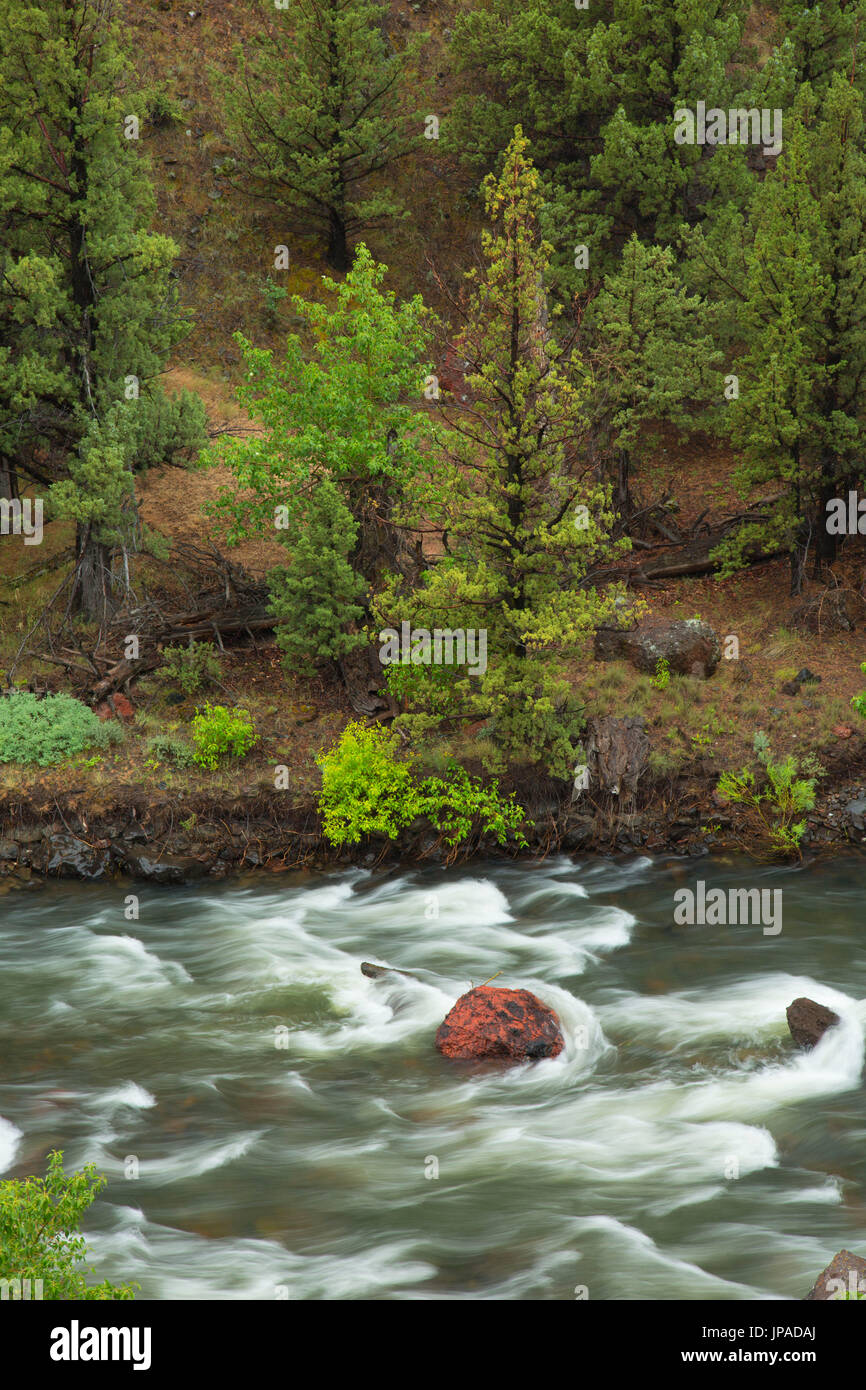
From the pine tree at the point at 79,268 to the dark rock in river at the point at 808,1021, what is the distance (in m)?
14.4

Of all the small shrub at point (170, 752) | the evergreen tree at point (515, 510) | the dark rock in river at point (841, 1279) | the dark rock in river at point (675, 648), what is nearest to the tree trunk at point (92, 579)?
the small shrub at point (170, 752)

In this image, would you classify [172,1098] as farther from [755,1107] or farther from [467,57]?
[467,57]

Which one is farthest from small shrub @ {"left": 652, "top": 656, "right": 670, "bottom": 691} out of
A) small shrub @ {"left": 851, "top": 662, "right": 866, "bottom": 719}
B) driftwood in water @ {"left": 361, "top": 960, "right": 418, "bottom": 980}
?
driftwood in water @ {"left": 361, "top": 960, "right": 418, "bottom": 980}

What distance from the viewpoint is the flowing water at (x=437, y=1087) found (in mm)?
10742

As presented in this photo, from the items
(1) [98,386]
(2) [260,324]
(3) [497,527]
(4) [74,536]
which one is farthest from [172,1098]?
(2) [260,324]

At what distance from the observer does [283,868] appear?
19625mm

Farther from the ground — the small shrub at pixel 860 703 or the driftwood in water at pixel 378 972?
the small shrub at pixel 860 703

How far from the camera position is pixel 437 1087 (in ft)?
44.0

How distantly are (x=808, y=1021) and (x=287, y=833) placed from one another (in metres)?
8.93

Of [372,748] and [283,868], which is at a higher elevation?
[372,748]

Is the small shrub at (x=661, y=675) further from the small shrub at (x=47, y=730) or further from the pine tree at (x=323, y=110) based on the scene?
the pine tree at (x=323, y=110)

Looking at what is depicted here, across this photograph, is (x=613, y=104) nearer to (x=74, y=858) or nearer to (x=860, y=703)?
(x=860, y=703)

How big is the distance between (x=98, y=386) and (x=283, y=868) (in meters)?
9.95

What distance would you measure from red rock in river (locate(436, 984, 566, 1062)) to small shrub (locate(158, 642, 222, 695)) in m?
9.75
